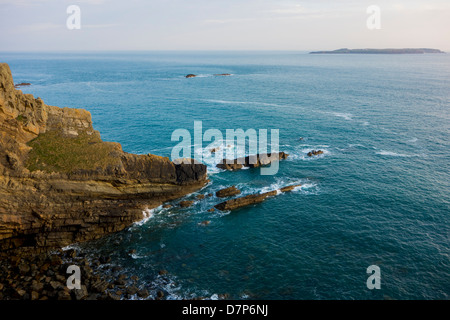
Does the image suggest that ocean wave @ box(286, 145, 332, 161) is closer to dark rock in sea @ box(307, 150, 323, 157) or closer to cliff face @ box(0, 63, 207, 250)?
dark rock in sea @ box(307, 150, 323, 157)

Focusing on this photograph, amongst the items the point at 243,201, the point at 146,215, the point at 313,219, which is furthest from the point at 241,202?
the point at 146,215

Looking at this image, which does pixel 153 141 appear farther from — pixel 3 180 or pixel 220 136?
pixel 3 180

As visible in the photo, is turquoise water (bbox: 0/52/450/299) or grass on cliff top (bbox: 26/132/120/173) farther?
grass on cliff top (bbox: 26/132/120/173)

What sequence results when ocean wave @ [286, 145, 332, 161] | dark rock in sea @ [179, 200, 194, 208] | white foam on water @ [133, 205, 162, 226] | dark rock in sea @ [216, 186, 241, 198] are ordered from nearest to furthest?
white foam on water @ [133, 205, 162, 226]
dark rock in sea @ [179, 200, 194, 208]
dark rock in sea @ [216, 186, 241, 198]
ocean wave @ [286, 145, 332, 161]

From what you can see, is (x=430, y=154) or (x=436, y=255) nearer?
(x=436, y=255)

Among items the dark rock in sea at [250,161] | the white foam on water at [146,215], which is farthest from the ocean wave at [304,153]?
→ the white foam on water at [146,215]

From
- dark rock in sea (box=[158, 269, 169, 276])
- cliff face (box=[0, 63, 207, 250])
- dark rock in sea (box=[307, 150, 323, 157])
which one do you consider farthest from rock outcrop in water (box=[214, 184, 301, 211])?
dark rock in sea (box=[307, 150, 323, 157])

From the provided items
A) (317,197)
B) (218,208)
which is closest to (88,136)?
(218,208)
